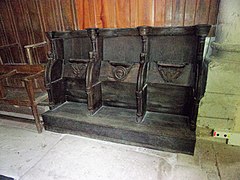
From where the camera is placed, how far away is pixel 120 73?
6.37ft

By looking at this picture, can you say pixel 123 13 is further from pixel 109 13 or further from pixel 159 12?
pixel 159 12

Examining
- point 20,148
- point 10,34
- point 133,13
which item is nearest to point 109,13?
point 133,13

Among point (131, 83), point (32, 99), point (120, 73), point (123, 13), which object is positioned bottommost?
point (32, 99)

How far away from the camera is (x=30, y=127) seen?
2.24 m

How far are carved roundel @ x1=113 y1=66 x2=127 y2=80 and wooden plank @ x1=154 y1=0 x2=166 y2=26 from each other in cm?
64

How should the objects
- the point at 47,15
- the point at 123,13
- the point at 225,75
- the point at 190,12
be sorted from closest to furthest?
the point at 225,75 → the point at 190,12 → the point at 123,13 → the point at 47,15

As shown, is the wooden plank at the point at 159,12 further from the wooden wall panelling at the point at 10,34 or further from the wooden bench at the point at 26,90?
the wooden wall panelling at the point at 10,34

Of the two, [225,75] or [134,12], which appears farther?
[134,12]

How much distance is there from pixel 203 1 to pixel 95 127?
5.58 feet

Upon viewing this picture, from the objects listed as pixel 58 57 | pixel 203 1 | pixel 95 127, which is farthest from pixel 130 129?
pixel 203 1

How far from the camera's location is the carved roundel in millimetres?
1933

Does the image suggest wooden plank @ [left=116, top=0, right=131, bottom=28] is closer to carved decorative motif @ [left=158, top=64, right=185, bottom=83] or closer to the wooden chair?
carved decorative motif @ [left=158, top=64, right=185, bottom=83]

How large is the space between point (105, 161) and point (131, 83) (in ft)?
2.75

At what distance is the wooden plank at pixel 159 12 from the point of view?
190cm
